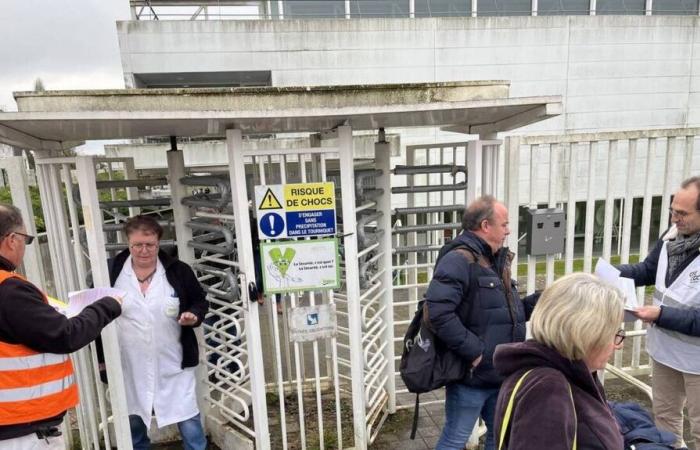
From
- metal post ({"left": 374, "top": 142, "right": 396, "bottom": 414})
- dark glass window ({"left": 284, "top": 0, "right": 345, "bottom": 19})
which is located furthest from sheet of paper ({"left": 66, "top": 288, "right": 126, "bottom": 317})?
dark glass window ({"left": 284, "top": 0, "right": 345, "bottom": 19})

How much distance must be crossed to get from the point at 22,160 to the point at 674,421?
4296 millimetres

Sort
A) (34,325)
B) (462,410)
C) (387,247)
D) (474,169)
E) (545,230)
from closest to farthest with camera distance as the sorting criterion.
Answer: (34,325), (462,410), (474,169), (545,230), (387,247)

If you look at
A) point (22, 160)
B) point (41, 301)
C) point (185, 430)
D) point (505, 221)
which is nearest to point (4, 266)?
point (41, 301)

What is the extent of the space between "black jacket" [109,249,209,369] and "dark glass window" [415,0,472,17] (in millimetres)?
12958

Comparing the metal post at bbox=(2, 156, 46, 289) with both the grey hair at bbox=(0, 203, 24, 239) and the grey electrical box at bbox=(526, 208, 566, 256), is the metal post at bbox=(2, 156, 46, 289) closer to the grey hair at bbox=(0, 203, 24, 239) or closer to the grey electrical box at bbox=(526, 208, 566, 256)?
the grey hair at bbox=(0, 203, 24, 239)

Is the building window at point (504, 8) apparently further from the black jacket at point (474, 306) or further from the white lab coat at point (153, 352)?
the white lab coat at point (153, 352)

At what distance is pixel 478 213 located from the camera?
Result: 228 centimetres

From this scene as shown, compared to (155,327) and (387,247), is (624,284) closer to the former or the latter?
(387,247)

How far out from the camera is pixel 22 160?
8.84 ft

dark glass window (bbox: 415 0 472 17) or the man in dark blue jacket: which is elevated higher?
dark glass window (bbox: 415 0 472 17)

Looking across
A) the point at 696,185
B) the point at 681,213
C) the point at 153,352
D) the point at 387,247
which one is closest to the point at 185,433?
the point at 153,352

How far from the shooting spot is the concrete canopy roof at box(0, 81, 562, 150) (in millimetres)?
2082

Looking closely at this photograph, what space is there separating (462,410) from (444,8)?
13.6 metres

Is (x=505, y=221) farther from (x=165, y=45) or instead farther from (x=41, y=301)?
(x=165, y=45)
